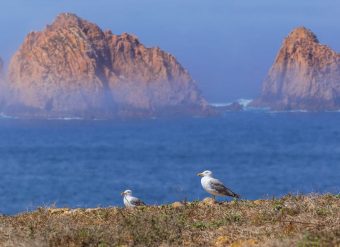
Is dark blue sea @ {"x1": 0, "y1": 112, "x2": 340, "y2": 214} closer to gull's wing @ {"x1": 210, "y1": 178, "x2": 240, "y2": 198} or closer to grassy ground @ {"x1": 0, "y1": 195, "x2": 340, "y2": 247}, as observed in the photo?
gull's wing @ {"x1": 210, "y1": 178, "x2": 240, "y2": 198}

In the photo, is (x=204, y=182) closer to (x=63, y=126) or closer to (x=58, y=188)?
(x=58, y=188)

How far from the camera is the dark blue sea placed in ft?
285

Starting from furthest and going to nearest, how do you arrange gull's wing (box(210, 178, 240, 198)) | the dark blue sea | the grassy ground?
1. the dark blue sea
2. gull's wing (box(210, 178, 240, 198))
3. the grassy ground

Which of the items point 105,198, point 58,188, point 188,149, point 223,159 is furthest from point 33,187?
point 188,149

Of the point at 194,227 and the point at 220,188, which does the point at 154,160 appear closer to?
the point at 220,188

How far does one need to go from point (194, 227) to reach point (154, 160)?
116 m

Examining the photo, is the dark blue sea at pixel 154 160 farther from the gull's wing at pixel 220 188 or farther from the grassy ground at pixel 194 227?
the grassy ground at pixel 194 227

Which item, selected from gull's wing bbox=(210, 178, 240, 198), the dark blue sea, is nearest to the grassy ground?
gull's wing bbox=(210, 178, 240, 198)

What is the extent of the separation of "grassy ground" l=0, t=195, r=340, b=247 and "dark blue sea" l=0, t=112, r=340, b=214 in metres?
43.7

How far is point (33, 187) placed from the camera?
97.9m

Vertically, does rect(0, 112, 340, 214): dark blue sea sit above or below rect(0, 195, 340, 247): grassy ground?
above

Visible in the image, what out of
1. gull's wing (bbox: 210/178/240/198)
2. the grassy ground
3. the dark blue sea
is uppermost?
the dark blue sea

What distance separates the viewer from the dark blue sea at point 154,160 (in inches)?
3415

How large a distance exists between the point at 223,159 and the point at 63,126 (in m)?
73.0
